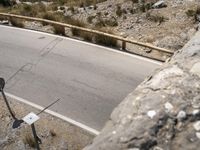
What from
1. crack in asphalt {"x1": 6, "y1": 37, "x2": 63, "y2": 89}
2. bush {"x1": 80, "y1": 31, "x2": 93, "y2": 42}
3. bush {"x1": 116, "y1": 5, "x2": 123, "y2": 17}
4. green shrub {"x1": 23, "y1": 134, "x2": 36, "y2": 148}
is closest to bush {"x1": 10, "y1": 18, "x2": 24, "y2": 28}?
crack in asphalt {"x1": 6, "y1": 37, "x2": 63, "y2": 89}

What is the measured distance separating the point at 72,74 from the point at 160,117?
8620mm

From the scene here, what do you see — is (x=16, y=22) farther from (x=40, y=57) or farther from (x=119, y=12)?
(x=119, y=12)

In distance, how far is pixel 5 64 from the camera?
14969mm

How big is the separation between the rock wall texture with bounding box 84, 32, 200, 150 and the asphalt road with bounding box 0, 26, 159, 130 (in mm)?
5025

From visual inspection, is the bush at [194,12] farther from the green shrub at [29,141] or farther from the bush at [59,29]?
the green shrub at [29,141]

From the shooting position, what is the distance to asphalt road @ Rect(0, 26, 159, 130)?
38.7 ft

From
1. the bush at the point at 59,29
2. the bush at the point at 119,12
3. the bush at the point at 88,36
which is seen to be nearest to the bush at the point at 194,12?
the bush at the point at 119,12

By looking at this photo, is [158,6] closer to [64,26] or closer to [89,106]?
[64,26]

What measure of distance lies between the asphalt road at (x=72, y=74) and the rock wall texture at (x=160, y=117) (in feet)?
16.5

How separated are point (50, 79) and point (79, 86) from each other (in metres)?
1.35

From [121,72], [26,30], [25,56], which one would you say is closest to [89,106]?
[121,72]

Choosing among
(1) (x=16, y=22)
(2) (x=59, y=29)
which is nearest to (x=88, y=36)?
(2) (x=59, y=29)

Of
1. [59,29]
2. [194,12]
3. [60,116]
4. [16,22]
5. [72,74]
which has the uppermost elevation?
[194,12]

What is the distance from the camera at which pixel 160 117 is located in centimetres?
533
